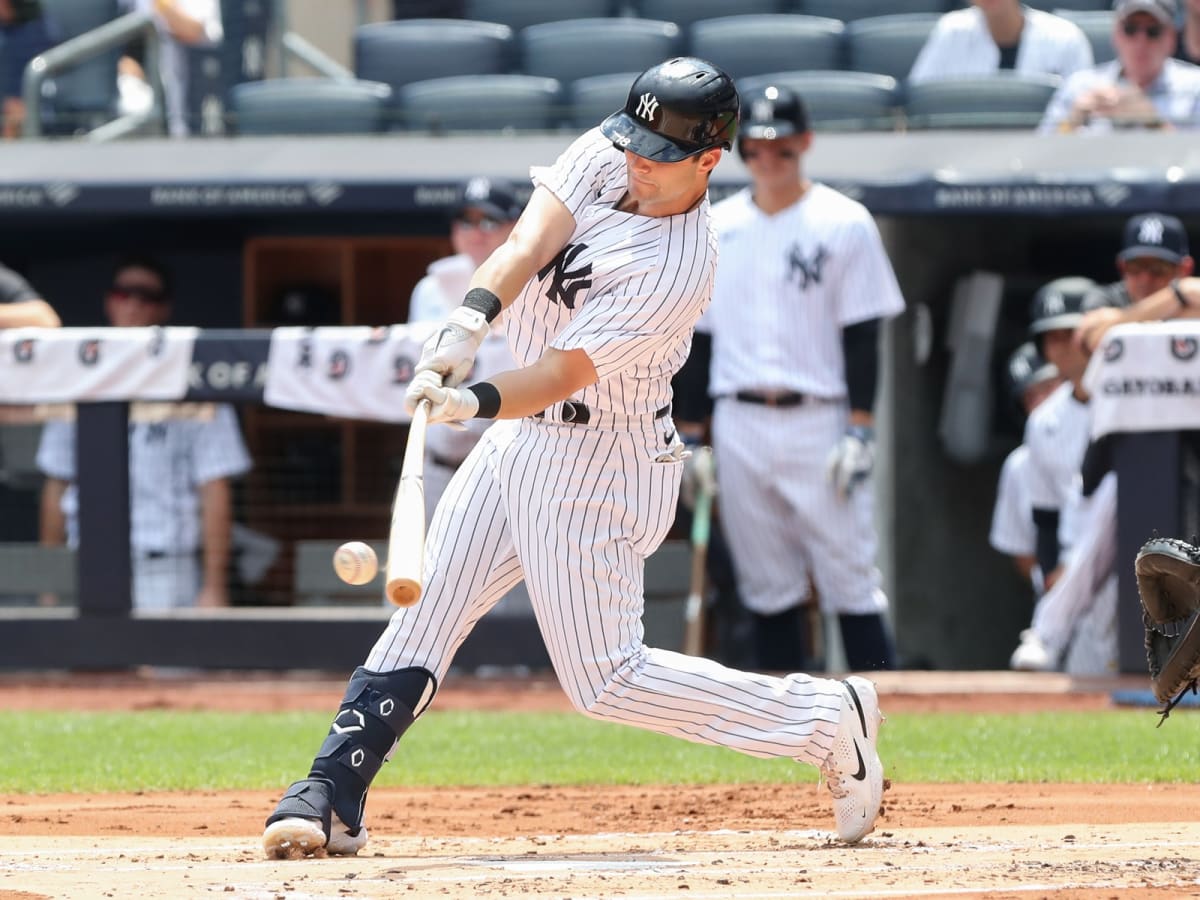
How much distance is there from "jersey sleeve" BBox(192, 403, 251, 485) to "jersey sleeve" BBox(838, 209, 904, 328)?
225 centimetres

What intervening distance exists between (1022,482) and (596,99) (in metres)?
2.35

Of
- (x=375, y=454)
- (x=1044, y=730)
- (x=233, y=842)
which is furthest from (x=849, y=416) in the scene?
(x=233, y=842)

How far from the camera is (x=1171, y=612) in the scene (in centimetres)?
385

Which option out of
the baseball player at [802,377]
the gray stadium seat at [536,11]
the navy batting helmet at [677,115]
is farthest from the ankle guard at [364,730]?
the gray stadium seat at [536,11]

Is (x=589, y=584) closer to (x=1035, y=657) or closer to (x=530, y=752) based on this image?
(x=530, y=752)

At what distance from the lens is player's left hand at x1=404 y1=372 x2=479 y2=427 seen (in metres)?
3.38

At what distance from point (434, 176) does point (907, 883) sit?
5484 mm

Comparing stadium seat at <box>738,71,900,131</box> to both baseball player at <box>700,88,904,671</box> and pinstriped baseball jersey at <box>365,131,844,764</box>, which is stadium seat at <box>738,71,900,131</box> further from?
pinstriped baseball jersey at <box>365,131,844,764</box>

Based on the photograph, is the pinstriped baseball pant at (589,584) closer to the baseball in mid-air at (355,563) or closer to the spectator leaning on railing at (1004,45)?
the baseball in mid-air at (355,563)

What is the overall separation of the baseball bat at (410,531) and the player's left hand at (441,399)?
1cm

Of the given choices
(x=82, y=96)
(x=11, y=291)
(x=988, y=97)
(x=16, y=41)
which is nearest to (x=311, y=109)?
(x=82, y=96)

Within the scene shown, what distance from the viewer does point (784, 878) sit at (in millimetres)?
3316

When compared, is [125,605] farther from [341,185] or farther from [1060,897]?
[1060,897]

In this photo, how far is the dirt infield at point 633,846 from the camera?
10.6 feet
